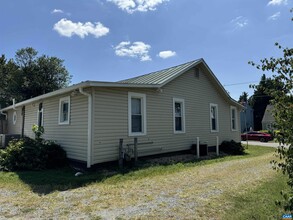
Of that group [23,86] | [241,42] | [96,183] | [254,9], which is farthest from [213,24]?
[23,86]

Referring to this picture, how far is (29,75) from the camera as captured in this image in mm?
32156

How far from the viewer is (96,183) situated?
261 inches

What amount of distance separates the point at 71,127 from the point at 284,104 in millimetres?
8121

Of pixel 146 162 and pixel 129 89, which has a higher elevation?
pixel 129 89

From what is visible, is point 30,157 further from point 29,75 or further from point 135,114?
point 29,75

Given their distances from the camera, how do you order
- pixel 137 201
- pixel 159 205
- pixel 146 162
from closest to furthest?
pixel 159 205, pixel 137 201, pixel 146 162

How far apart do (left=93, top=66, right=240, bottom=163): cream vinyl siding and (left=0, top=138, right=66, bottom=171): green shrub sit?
1.99m

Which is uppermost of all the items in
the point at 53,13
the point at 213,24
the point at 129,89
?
the point at 53,13

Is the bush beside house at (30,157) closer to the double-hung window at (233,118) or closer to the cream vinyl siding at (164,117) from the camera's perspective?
the cream vinyl siding at (164,117)

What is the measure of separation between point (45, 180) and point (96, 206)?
2932 mm

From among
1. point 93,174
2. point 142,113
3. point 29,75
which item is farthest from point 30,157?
point 29,75

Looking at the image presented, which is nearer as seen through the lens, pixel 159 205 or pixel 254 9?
pixel 159 205

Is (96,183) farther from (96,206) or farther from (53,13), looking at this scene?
(53,13)

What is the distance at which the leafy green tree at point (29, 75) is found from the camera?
103 feet
